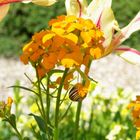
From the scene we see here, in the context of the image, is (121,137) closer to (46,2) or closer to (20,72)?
(46,2)

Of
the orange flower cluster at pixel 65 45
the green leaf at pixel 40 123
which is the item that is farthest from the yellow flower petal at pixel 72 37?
the green leaf at pixel 40 123

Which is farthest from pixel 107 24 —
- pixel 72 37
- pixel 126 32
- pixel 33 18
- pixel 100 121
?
pixel 33 18

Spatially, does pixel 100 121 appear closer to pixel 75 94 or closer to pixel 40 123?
pixel 40 123

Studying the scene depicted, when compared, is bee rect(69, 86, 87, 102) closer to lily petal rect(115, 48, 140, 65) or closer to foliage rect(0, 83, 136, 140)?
lily petal rect(115, 48, 140, 65)

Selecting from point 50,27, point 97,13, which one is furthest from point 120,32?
point 50,27

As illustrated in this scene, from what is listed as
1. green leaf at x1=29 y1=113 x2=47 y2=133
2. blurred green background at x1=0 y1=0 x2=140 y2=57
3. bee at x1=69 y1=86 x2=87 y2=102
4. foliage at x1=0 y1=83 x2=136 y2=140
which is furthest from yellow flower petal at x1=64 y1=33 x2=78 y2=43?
blurred green background at x1=0 y1=0 x2=140 y2=57

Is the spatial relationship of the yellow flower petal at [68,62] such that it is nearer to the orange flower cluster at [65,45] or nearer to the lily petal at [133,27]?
the orange flower cluster at [65,45]
